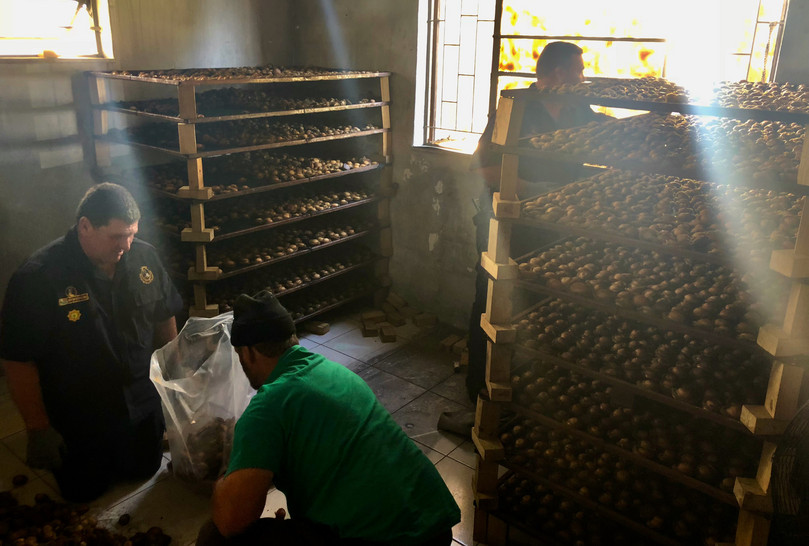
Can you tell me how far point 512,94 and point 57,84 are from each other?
12.1 ft

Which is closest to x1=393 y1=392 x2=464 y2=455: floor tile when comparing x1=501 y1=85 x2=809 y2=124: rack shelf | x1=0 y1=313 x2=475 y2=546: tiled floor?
x1=0 y1=313 x2=475 y2=546: tiled floor

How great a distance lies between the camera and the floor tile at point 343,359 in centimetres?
548

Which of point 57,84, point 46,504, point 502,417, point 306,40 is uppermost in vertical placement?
point 306,40

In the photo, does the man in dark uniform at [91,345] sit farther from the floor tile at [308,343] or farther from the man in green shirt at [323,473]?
the floor tile at [308,343]

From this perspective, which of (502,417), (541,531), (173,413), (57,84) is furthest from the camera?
(57,84)

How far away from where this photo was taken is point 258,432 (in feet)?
7.76

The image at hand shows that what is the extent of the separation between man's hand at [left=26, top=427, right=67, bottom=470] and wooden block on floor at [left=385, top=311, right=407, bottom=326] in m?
3.29

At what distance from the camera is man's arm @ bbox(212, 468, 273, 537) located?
2.33m

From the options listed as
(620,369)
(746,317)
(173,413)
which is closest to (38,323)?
(173,413)

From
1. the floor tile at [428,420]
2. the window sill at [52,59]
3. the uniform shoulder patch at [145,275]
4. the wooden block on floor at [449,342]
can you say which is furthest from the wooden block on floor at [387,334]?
the window sill at [52,59]

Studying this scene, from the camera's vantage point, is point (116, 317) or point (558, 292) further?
point (116, 317)

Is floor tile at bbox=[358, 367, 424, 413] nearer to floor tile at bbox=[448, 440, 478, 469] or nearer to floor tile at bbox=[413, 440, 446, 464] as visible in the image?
floor tile at bbox=[413, 440, 446, 464]

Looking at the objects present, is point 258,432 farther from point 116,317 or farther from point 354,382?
point 116,317

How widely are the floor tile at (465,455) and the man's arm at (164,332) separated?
1.98m
